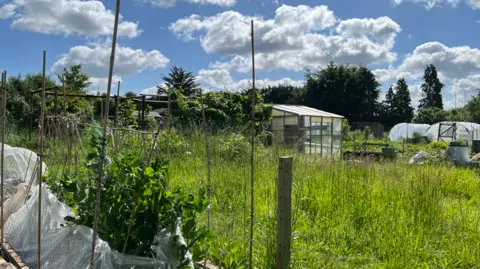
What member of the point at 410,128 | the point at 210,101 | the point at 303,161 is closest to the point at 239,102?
the point at 210,101

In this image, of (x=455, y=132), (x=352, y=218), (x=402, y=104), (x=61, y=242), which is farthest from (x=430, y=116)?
(x=61, y=242)

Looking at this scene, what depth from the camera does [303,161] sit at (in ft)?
16.2

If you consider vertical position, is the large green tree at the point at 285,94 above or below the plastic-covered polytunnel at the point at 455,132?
above

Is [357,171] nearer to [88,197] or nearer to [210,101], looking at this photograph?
[88,197]

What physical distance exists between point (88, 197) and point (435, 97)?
172ft

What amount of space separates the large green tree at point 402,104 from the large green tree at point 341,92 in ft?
10.6

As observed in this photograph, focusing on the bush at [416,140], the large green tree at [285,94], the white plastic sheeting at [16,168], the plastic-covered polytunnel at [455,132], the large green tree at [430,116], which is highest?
the large green tree at [285,94]

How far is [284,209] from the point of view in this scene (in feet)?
7.36

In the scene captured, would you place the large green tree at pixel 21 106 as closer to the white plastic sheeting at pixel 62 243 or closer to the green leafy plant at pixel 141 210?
the white plastic sheeting at pixel 62 243

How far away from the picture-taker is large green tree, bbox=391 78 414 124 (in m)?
38.6

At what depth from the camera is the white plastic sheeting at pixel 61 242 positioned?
1877 mm

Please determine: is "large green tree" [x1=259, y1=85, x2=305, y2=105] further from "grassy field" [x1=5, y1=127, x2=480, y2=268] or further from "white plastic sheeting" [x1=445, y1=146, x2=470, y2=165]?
"grassy field" [x1=5, y1=127, x2=480, y2=268]

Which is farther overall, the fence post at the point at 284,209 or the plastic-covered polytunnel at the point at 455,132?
the plastic-covered polytunnel at the point at 455,132

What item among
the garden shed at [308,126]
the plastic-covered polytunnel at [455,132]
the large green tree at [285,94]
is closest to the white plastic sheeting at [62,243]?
the garden shed at [308,126]
